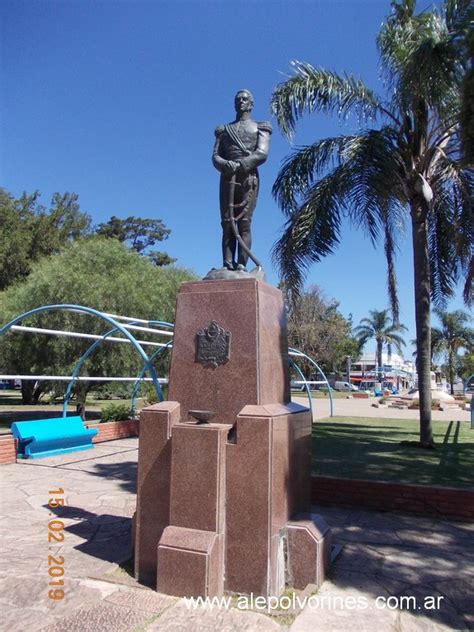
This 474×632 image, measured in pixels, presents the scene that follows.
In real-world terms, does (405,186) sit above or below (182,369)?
above

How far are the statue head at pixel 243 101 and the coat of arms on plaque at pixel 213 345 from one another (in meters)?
2.25

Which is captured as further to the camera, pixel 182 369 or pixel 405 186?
pixel 405 186

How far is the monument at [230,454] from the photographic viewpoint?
3936 mm

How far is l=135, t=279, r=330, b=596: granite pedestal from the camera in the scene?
393 cm

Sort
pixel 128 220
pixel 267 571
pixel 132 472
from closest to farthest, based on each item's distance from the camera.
→ pixel 267 571, pixel 132 472, pixel 128 220

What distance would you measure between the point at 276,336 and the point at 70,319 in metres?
11.8

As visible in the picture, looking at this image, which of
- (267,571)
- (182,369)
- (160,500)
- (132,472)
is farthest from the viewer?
(132,472)

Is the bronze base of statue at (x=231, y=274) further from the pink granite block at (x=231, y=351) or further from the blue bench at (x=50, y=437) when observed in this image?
the blue bench at (x=50, y=437)

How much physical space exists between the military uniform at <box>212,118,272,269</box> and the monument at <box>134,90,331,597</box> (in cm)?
2

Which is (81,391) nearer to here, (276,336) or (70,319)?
(70,319)

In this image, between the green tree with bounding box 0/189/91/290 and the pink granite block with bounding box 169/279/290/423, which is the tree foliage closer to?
the green tree with bounding box 0/189/91/290

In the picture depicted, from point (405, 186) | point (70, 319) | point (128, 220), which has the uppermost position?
point (128, 220)

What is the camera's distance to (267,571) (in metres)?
3.88

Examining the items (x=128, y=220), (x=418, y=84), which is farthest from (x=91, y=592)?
(x=128, y=220)
